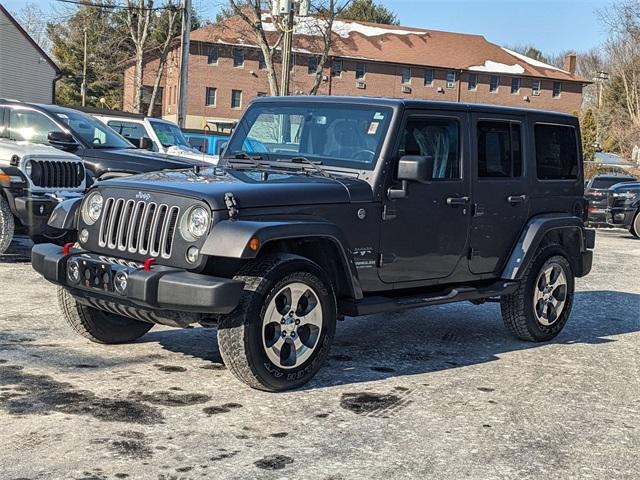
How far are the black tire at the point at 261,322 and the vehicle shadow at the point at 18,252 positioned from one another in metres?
6.15

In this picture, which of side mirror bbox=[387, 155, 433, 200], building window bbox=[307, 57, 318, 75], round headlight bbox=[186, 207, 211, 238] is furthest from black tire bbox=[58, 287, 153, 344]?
building window bbox=[307, 57, 318, 75]

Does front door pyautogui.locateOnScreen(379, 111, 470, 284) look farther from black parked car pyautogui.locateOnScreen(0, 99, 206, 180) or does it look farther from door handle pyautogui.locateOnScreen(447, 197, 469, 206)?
black parked car pyautogui.locateOnScreen(0, 99, 206, 180)

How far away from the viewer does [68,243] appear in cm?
599

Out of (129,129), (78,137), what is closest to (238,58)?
(129,129)

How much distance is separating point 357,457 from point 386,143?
2.53 metres

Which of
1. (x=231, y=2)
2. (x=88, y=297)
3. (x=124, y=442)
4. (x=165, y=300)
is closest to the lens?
(x=124, y=442)

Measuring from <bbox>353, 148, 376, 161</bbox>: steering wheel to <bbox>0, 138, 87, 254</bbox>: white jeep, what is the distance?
15.8 feet

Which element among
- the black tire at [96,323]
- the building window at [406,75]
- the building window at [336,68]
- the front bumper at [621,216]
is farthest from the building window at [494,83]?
the black tire at [96,323]

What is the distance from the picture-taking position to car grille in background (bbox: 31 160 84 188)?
10164 mm

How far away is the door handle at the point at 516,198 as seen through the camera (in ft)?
23.8

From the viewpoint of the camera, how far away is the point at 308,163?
6.24 meters

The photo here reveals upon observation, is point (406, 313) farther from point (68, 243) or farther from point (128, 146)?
point (128, 146)

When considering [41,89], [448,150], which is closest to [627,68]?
[41,89]

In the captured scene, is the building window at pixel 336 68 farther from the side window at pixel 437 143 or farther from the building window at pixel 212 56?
the side window at pixel 437 143
